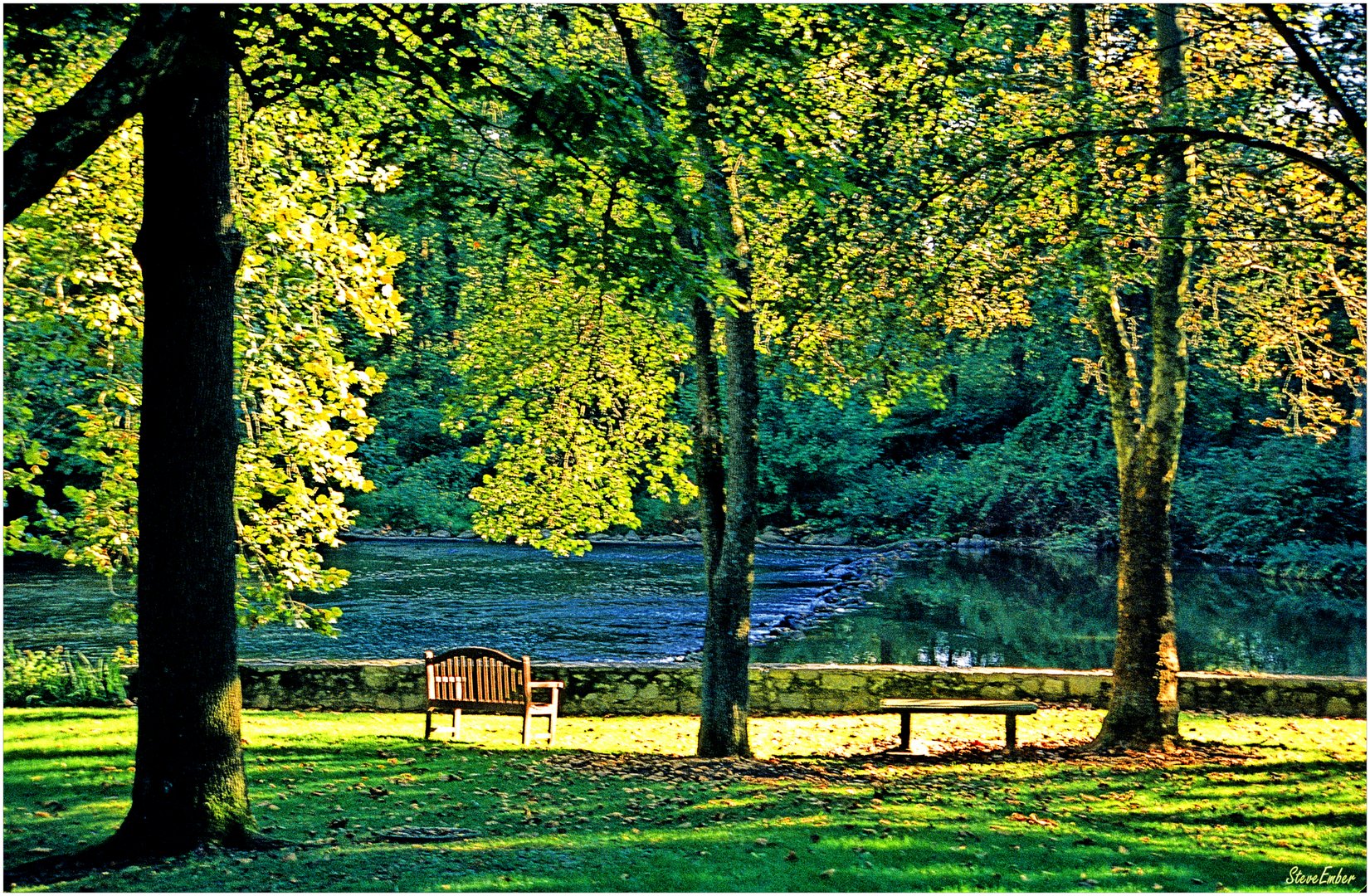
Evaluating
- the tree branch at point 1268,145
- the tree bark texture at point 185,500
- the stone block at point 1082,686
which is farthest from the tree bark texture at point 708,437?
the stone block at point 1082,686

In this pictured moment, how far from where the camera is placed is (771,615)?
2161cm

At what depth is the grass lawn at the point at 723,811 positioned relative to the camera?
611 centimetres

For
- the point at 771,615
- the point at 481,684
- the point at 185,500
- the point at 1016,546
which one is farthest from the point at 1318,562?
the point at 185,500

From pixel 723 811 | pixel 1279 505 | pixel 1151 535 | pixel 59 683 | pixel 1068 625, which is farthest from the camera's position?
pixel 1279 505

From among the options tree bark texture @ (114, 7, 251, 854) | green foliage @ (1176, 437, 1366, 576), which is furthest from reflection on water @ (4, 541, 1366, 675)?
tree bark texture @ (114, 7, 251, 854)

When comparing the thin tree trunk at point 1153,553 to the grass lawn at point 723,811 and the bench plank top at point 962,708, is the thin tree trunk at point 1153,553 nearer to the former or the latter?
the grass lawn at point 723,811

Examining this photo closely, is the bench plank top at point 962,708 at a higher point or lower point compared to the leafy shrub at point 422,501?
lower

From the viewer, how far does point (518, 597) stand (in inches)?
933

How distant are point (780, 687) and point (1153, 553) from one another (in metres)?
4.35

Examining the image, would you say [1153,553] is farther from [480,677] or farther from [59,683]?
[59,683]

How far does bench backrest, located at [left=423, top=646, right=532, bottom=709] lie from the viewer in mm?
10836

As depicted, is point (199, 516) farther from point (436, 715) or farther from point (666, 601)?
point (666, 601)

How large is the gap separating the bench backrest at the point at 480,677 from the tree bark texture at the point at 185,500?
4397mm

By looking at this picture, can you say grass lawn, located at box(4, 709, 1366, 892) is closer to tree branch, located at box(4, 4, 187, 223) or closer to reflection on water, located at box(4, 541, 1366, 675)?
tree branch, located at box(4, 4, 187, 223)
